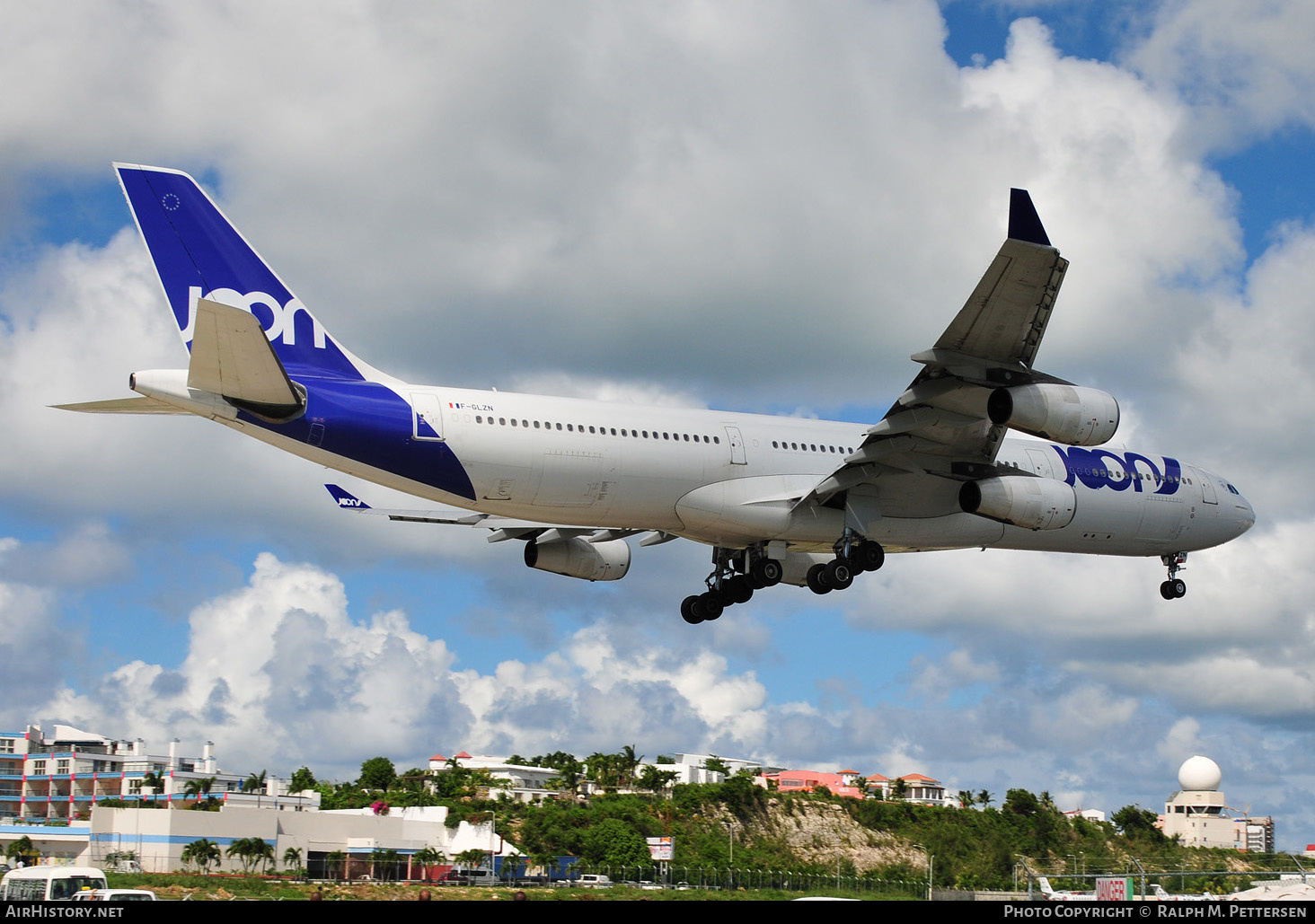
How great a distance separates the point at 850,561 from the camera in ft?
80.5

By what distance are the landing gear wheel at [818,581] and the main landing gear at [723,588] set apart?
1736 mm

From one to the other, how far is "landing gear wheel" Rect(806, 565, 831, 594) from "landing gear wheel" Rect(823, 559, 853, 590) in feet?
0.36

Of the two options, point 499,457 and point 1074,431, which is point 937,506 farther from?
point 499,457

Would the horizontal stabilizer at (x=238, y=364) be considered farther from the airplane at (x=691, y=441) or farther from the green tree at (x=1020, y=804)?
the green tree at (x=1020, y=804)

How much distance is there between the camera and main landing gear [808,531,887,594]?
80.3 ft

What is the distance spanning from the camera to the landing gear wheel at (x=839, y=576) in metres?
24.5

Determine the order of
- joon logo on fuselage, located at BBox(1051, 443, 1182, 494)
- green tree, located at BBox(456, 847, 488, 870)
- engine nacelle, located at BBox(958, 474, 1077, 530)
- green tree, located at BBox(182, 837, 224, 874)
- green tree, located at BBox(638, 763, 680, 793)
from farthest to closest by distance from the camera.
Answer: green tree, located at BBox(638, 763, 680, 793) < green tree, located at BBox(456, 847, 488, 870) < green tree, located at BBox(182, 837, 224, 874) < joon logo on fuselage, located at BBox(1051, 443, 1182, 494) < engine nacelle, located at BBox(958, 474, 1077, 530)

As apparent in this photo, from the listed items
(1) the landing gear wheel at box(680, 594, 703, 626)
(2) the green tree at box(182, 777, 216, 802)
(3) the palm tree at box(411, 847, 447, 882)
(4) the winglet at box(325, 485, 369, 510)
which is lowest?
(3) the palm tree at box(411, 847, 447, 882)

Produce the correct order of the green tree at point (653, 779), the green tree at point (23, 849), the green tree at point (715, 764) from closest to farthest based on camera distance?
the green tree at point (23, 849) → the green tree at point (653, 779) → the green tree at point (715, 764)

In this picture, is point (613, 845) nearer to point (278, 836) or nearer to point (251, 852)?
point (278, 836)

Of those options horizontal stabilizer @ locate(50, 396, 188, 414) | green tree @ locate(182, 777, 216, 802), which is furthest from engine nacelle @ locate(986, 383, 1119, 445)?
green tree @ locate(182, 777, 216, 802)

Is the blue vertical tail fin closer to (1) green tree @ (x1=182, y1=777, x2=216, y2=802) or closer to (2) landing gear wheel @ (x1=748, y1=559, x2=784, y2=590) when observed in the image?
(2) landing gear wheel @ (x1=748, y1=559, x2=784, y2=590)

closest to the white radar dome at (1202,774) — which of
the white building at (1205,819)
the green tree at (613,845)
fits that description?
the white building at (1205,819)
